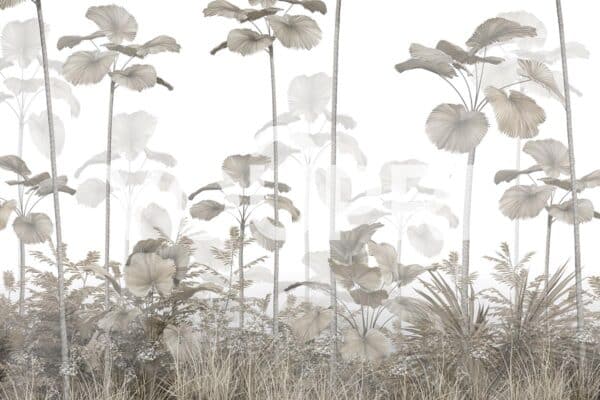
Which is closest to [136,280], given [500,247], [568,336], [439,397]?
[439,397]

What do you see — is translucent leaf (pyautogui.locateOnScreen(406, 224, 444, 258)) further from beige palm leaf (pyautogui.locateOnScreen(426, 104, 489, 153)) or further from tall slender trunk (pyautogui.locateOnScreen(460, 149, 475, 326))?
beige palm leaf (pyautogui.locateOnScreen(426, 104, 489, 153))

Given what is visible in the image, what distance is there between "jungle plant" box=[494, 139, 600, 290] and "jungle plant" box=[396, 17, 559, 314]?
2.10 ft

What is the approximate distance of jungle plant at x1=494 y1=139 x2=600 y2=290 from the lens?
4.92m

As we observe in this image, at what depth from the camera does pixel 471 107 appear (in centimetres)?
459

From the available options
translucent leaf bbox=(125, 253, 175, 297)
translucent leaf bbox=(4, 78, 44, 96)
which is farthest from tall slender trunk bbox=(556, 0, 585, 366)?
translucent leaf bbox=(4, 78, 44, 96)

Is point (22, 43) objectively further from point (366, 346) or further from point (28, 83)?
point (366, 346)

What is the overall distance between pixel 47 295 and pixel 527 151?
3.53m

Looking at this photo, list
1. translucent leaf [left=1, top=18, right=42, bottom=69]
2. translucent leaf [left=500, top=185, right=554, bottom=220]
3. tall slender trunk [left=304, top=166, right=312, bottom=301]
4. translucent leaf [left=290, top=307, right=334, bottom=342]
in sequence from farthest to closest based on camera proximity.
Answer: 1. translucent leaf [left=1, top=18, right=42, bottom=69]
2. tall slender trunk [left=304, top=166, right=312, bottom=301]
3. translucent leaf [left=500, top=185, right=554, bottom=220]
4. translucent leaf [left=290, top=307, right=334, bottom=342]

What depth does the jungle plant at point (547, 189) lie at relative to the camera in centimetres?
492

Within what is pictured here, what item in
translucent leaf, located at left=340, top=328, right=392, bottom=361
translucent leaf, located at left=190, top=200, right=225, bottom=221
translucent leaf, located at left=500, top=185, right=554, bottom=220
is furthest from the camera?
translucent leaf, located at left=190, top=200, right=225, bottom=221

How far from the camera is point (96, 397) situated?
169 inches

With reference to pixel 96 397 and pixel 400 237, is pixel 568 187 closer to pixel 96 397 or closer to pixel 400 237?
pixel 400 237

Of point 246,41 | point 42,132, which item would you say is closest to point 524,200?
point 246,41

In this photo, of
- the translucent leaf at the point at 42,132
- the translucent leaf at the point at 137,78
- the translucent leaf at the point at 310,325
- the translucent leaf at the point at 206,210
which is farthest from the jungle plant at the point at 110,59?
the translucent leaf at the point at 42,132
